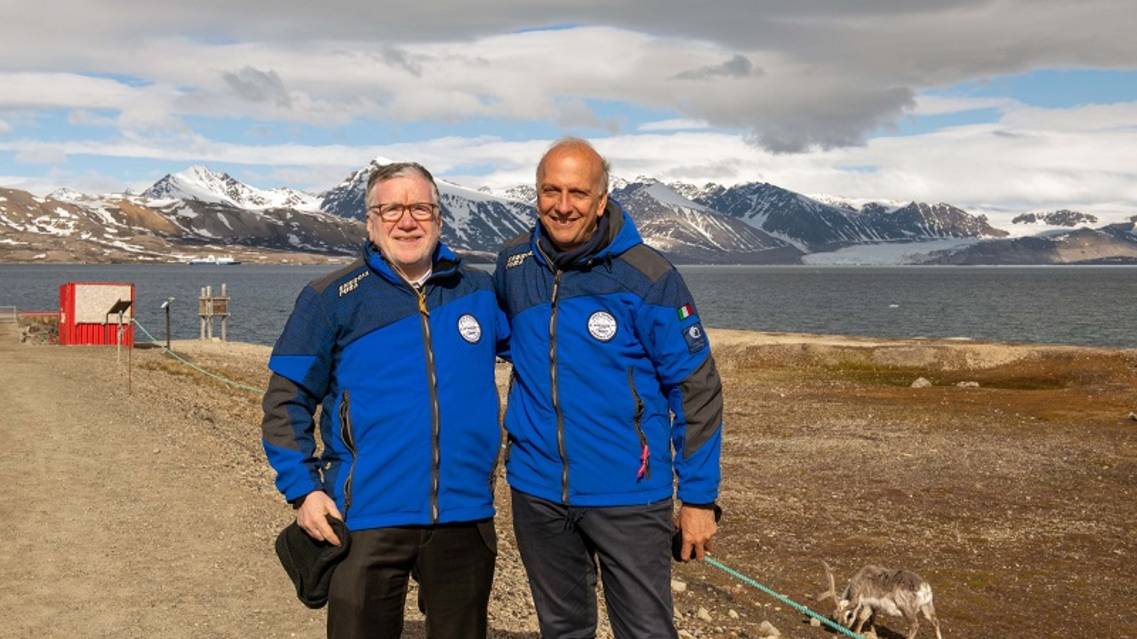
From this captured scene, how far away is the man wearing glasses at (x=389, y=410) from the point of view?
5.23 m

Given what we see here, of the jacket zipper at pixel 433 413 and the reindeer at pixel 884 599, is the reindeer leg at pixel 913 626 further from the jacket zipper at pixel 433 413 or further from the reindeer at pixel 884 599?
the jacket zipper at pixel 433 413

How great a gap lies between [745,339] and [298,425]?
4459 cm

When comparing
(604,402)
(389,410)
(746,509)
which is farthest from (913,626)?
(389,410)

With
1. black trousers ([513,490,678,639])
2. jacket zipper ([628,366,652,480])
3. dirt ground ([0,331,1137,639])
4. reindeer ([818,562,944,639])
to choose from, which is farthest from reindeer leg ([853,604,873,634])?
jacket zipper ([628,366,652,480])

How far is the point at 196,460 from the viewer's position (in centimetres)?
1733

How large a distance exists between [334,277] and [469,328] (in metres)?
0.74

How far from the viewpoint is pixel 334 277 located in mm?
5371

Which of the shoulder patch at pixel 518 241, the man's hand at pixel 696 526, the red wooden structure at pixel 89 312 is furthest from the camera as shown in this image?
the red wooden structure at pixel 89 312

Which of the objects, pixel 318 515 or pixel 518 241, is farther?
pixel 518 241

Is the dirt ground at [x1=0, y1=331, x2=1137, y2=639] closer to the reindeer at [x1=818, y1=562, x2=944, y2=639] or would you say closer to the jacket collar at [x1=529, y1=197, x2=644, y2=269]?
the reindeer at [x1=818, y1=562, x2=944, y2=639]

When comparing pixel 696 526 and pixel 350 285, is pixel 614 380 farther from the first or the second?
pixel 350 285

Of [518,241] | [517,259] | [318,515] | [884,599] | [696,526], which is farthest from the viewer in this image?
[884,599]

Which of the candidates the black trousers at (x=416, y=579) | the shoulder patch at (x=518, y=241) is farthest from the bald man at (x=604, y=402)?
the black trousers at (x=416, y=579)

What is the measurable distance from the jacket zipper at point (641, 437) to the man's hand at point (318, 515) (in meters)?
1.54
